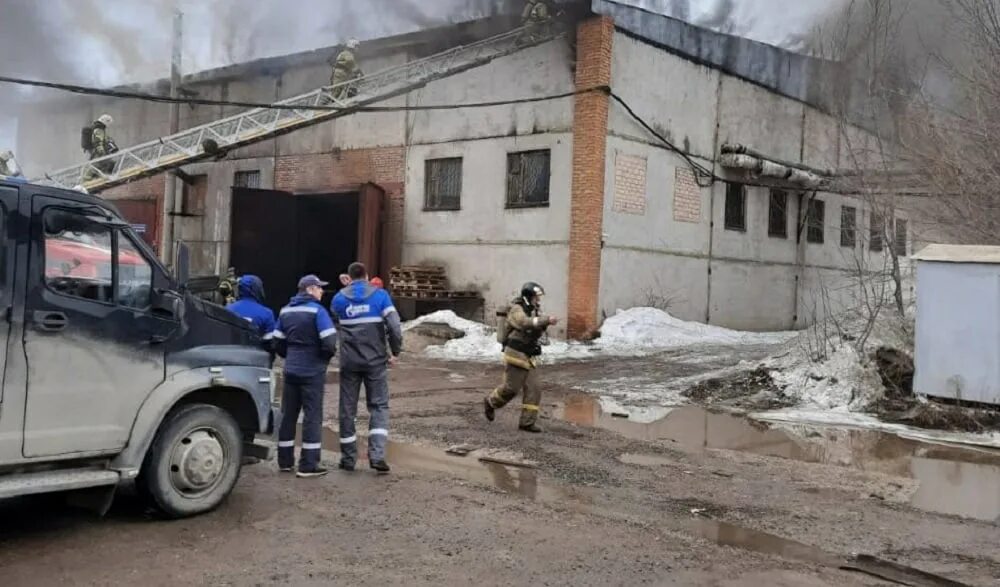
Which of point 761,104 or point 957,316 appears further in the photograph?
point 761,104

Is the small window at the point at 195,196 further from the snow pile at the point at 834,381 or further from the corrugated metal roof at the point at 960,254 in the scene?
the corrugated metal roof at the point at 960,254

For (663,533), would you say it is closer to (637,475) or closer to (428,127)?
(637,475)

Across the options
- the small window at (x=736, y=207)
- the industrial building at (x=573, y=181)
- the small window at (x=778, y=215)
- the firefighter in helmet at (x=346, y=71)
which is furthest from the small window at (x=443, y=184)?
the small window at (x=778, y=215)

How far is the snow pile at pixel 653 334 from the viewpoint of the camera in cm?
1623

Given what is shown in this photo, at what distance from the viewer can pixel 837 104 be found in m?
15.4

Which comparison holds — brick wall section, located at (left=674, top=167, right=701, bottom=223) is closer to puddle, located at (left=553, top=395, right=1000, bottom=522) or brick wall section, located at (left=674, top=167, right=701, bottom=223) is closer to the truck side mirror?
puddle, located at (left=553, top=395, right=1000, bottom=522)

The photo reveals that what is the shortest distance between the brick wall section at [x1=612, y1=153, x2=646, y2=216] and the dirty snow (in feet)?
7.03

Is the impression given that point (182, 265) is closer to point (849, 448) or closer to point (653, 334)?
point (849, 448)

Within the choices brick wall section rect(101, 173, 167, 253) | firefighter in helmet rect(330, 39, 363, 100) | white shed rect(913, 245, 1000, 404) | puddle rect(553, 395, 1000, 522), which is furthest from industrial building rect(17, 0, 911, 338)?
puddle rect(553, 395, 1000, 522)

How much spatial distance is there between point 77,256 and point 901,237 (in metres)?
13.1

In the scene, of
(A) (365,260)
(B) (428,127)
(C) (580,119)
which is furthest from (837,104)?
(A) (365,260)

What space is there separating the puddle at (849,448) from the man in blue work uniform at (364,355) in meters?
2.42

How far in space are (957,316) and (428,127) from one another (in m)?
12.5

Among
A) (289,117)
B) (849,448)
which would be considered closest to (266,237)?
(289,117)
